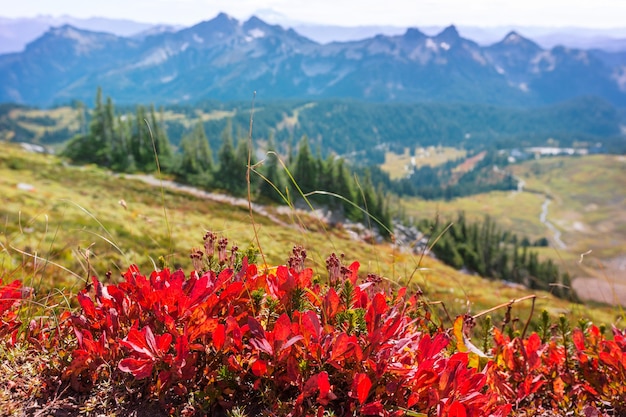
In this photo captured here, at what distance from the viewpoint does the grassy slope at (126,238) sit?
4.92 m

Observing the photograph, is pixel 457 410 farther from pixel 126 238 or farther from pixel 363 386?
pixel 126 238

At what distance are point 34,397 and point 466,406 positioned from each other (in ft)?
9.28

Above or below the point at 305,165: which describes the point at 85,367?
above

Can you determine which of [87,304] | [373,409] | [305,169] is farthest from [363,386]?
[305,169]

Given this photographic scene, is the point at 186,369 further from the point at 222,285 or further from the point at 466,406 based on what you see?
the point at 466,406

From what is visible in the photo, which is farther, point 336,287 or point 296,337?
point 336,287

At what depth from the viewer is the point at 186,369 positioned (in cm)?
279

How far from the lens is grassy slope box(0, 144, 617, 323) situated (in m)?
4.92

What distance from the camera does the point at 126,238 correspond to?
21828 millimetres

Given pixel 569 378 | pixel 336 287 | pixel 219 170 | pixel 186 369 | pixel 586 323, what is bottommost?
pixel 219 170

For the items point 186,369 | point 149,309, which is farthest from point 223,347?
point 149,309

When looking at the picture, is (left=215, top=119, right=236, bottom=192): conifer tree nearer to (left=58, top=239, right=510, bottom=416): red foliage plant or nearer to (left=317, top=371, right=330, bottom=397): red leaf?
(left=58, top=239, right=510, bottom=416): red foliage plant

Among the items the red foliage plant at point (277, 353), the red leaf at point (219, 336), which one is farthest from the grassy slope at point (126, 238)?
the red leaf at point (219, 336)

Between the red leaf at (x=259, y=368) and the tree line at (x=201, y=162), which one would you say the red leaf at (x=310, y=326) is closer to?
the red leaf at (x=259, y=368)
